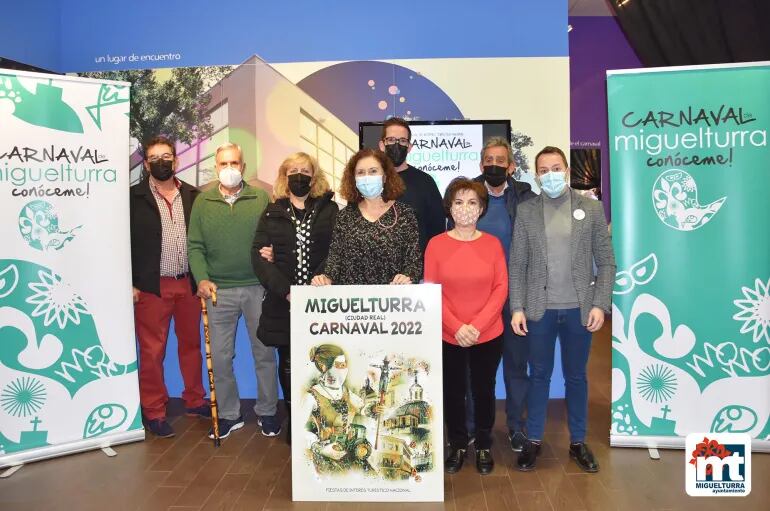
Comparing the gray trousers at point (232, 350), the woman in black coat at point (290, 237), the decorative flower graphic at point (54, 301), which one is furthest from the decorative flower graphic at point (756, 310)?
the decorative flower graphic at point (54, 301)

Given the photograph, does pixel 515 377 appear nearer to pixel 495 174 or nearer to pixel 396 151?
pixel 495 174

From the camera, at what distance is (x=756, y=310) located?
Answer: 3.06 meters

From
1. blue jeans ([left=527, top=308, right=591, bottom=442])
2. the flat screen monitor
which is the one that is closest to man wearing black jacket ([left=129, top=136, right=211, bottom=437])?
the flat screen monitor

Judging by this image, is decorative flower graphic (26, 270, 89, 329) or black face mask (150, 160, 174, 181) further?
black face mask (150, 160, 174, 181)

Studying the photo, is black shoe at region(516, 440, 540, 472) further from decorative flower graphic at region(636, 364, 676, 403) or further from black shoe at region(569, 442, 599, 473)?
decorative flower graphic at region(636, 364, 676, 403)

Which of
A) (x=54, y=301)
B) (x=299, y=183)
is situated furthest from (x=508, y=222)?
(x=54, y=301)

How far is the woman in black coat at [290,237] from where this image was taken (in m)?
3.17

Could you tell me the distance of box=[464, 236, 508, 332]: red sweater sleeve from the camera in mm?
2736

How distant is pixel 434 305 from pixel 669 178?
1.49 meters

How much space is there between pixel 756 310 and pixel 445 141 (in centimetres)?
208

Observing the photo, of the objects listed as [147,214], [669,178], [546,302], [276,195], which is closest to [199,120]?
[147,214]

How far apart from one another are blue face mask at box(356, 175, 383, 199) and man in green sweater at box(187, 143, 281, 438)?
36.3 inches

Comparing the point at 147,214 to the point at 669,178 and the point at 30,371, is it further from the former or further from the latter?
the point at 669,178

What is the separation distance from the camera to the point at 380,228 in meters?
2.81
